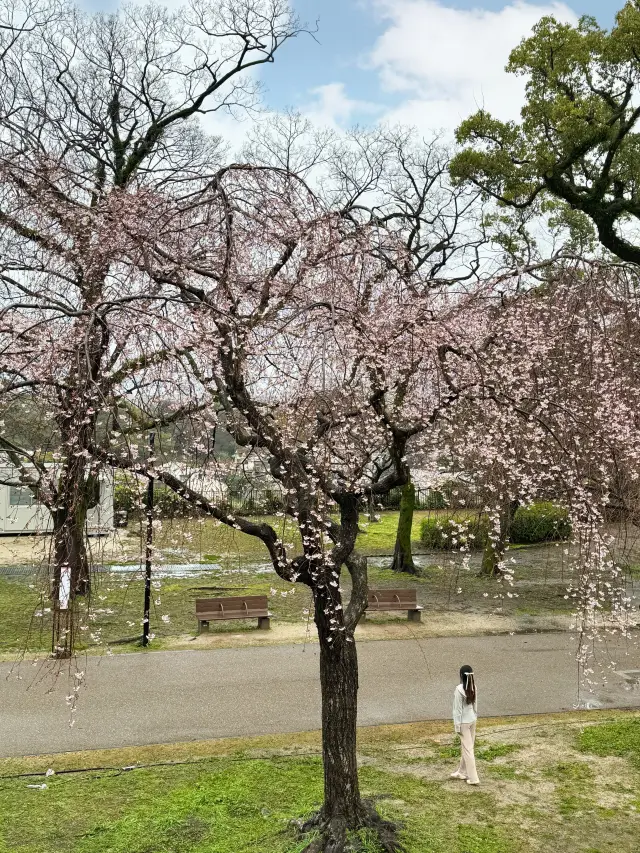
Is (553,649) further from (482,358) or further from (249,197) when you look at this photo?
(249,197)

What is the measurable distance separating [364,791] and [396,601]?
5.83 meters

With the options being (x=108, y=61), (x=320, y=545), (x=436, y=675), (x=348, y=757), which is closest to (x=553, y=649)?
(x=436, y=675)

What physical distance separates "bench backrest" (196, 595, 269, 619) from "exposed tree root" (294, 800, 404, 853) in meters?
5.69

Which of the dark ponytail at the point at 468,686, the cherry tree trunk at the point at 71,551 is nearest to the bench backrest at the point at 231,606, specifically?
the dark ponytail at the point at 468,686

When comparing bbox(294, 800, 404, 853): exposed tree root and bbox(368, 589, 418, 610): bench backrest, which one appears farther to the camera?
bbox(368, 589, 418, 610): bench backrest

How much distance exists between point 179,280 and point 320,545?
2.03 metres

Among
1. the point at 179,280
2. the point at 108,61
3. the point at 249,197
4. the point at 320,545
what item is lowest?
the point at 320,545

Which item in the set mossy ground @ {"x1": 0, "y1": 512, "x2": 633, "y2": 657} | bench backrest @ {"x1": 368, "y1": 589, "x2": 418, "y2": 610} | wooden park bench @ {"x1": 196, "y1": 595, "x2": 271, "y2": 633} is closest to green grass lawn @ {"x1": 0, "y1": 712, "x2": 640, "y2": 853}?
mossy ground @ {"x1": 0, "y1": 512, "x2": 633, "y2": 657}

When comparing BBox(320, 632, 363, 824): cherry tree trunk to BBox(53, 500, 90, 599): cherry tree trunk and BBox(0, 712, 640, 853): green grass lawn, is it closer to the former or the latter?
BBox(0, 712, 640, 853): green grass lawn

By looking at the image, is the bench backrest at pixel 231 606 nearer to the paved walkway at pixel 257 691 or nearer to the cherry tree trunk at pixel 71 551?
the paved walkway at pixel 257 691

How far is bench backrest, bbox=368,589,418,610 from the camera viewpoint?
1133 cm

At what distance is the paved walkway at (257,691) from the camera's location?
6.98 meters

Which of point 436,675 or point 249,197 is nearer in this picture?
point 249,197

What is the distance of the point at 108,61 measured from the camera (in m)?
12.5
